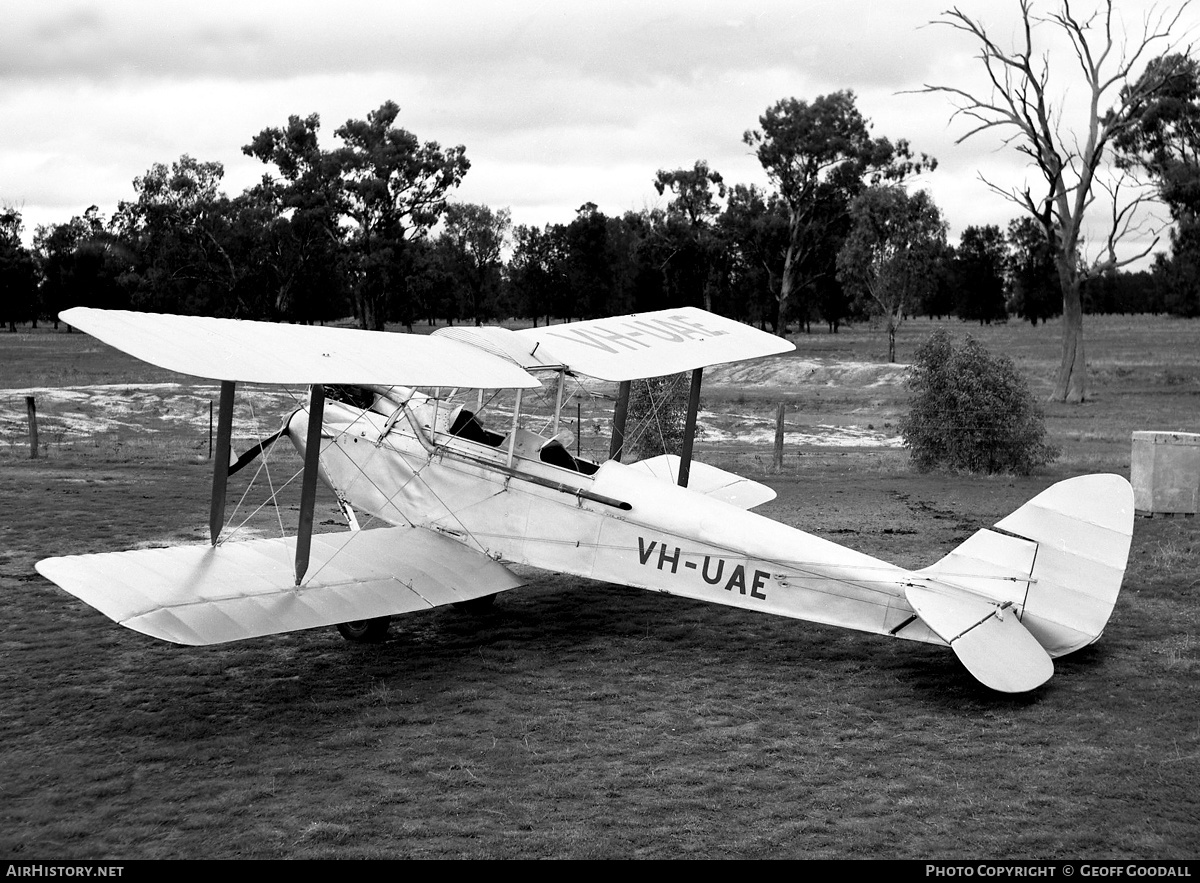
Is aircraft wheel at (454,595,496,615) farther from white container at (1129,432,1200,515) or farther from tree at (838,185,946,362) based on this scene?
tree at (838,185,946,362)

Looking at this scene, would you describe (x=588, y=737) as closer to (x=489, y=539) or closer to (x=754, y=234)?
(x=489, y=539)

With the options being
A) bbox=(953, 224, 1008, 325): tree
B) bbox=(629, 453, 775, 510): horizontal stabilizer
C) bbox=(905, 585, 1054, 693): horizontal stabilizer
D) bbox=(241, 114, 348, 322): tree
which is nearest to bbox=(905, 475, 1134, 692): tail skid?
bbox=(905, 585, 1054, 693): horizontal stabilizer

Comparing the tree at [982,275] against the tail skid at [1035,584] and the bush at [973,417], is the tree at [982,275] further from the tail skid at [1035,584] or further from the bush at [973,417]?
the tail skid at [1035,584]

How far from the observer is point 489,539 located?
8.45 metres

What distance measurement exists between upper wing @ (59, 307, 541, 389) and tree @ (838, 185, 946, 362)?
145 feet

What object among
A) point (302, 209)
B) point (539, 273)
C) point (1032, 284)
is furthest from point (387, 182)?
point (1032, 284)

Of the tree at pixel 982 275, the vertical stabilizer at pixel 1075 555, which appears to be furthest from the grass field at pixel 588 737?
the tree at pixel 982 275

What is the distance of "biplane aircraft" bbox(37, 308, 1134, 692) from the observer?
6.55 m

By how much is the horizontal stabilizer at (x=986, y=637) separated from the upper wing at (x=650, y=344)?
2.99 meters

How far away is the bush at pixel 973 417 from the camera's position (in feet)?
55.6

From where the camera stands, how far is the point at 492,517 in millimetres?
8453
